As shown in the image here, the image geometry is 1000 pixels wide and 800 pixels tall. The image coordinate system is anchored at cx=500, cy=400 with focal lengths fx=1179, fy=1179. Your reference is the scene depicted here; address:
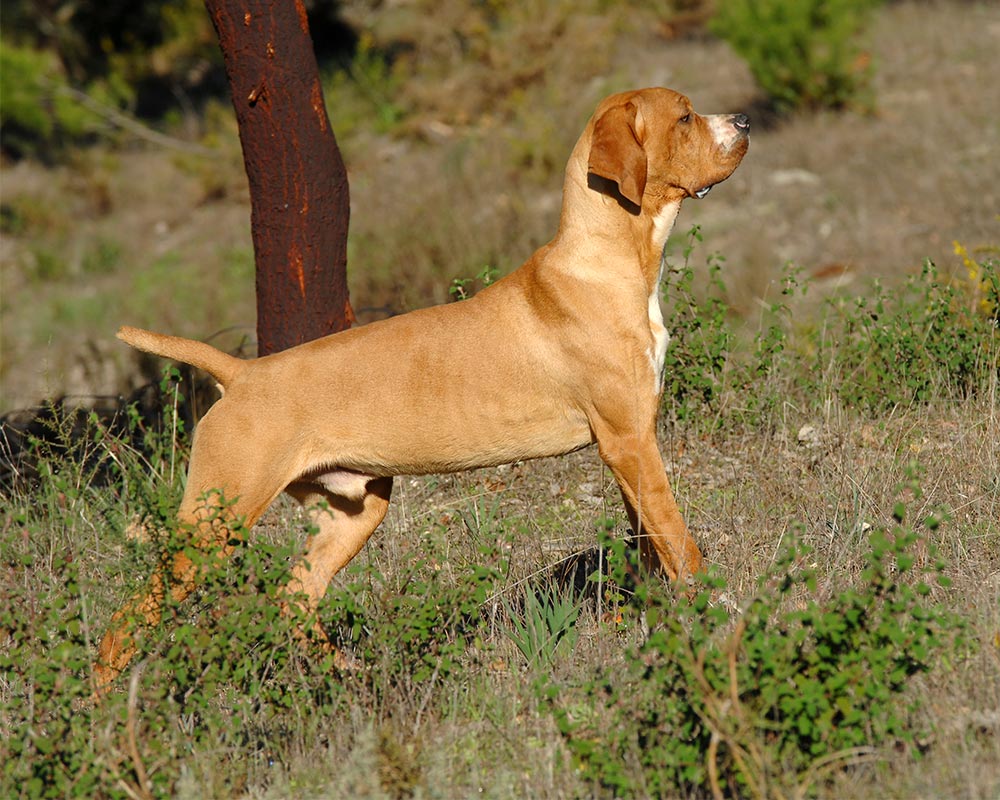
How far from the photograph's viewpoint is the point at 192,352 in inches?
181

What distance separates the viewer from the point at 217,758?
368 cm

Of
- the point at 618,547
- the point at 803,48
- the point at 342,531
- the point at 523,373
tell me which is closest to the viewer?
the point at 618,547

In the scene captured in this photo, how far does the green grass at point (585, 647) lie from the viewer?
3.24 metres

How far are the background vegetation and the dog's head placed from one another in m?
1.25

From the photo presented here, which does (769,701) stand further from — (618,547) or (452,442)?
(452,442)

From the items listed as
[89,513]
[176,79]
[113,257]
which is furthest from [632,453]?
[176,79]

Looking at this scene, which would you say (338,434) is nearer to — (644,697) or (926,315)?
(644,697)

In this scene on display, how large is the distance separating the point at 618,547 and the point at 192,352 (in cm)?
205

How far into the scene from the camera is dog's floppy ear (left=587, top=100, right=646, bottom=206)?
14.5 ft

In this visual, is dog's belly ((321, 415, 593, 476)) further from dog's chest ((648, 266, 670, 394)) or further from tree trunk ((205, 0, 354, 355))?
tree trunk ((205, 0, 354, 355))

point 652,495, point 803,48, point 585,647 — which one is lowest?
point 585,647

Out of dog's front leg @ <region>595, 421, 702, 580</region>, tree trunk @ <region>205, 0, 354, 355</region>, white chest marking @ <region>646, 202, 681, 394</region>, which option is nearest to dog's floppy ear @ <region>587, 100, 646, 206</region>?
white chest marking @ <region>646, 202, 681, 394</region>

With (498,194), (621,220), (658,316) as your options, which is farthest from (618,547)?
(498,194)

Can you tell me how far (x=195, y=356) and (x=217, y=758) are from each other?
Result: 1.61 meters
